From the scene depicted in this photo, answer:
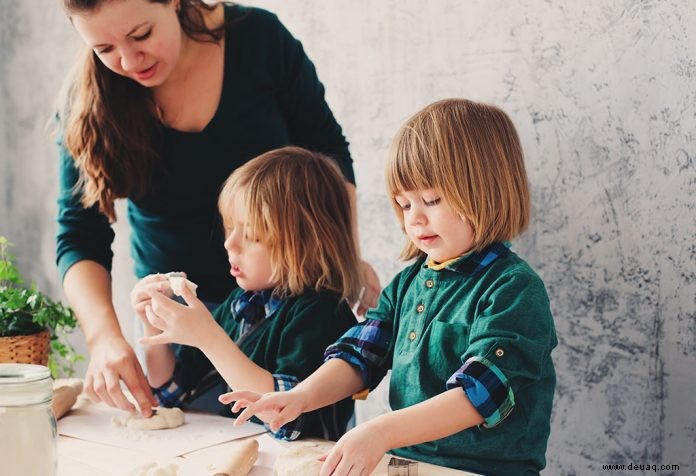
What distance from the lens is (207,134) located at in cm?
173

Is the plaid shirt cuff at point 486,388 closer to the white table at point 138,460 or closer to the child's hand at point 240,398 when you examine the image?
the white table at point 138,460

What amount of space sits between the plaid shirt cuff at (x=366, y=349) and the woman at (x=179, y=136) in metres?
0.27

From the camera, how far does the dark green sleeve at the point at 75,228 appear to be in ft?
5.73

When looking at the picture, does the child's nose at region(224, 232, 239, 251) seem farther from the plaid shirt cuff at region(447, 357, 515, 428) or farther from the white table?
the plaid shirt cuff at region(447, 357, 515, 428)

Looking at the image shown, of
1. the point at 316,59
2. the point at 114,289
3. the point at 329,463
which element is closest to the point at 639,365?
the point at 329,463

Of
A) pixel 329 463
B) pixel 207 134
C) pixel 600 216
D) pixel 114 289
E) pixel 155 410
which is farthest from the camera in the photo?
pixel 114 289

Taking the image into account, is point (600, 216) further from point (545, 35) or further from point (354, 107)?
point (354, 107)

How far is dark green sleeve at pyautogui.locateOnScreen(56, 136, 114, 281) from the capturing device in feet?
5.73

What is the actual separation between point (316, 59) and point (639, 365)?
3.45 ft

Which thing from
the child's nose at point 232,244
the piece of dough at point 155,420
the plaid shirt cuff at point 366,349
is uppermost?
the child's nose at point 232,244

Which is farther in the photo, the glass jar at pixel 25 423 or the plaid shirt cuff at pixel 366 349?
the plaid shirt cuff at pixel 366 349

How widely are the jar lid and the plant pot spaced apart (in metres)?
0.66

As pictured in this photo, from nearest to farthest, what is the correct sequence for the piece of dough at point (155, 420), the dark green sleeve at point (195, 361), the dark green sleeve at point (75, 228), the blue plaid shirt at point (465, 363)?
the blue plaid shirt at point (465, 363) < the piece of dough at point (155, 420) < the dark green sleeve at point (195, 361) < the dark green sleeve at point (75, 228)

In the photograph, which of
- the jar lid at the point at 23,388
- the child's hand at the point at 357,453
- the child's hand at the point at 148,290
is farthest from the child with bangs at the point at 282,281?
the jar lid at the point at 23,388
